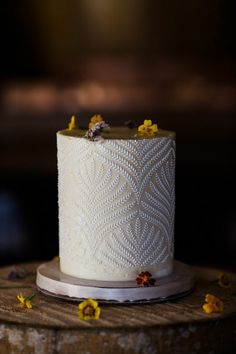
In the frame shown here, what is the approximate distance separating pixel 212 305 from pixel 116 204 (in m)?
0.22

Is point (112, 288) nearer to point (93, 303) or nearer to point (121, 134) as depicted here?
point (93, 303)

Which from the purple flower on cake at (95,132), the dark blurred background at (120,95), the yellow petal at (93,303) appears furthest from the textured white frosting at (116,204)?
the dark blurred background at (120,95)

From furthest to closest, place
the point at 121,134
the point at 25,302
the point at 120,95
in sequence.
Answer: the point at 120,95
the point at 121,134
the point at 25,302

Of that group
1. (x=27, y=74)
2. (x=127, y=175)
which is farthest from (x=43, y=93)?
(x=127, y=175)

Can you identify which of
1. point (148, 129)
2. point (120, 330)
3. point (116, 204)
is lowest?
point (120, 330)

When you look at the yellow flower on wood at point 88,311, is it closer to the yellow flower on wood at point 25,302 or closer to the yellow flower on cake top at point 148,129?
the yellow flower on wood at point 25,302

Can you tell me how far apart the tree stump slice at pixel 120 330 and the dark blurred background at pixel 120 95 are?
186 centimetres

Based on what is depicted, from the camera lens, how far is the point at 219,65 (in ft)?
12.6

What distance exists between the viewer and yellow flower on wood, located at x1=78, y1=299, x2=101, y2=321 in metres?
1.43

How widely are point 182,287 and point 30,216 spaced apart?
6.63 feet

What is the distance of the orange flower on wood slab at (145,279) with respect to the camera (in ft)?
5.06

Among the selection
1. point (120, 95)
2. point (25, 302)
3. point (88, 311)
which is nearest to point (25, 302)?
point (25, 302)

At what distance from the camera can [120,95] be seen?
3697 millimetres

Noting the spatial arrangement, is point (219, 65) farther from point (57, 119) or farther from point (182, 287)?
point (182, 287)
